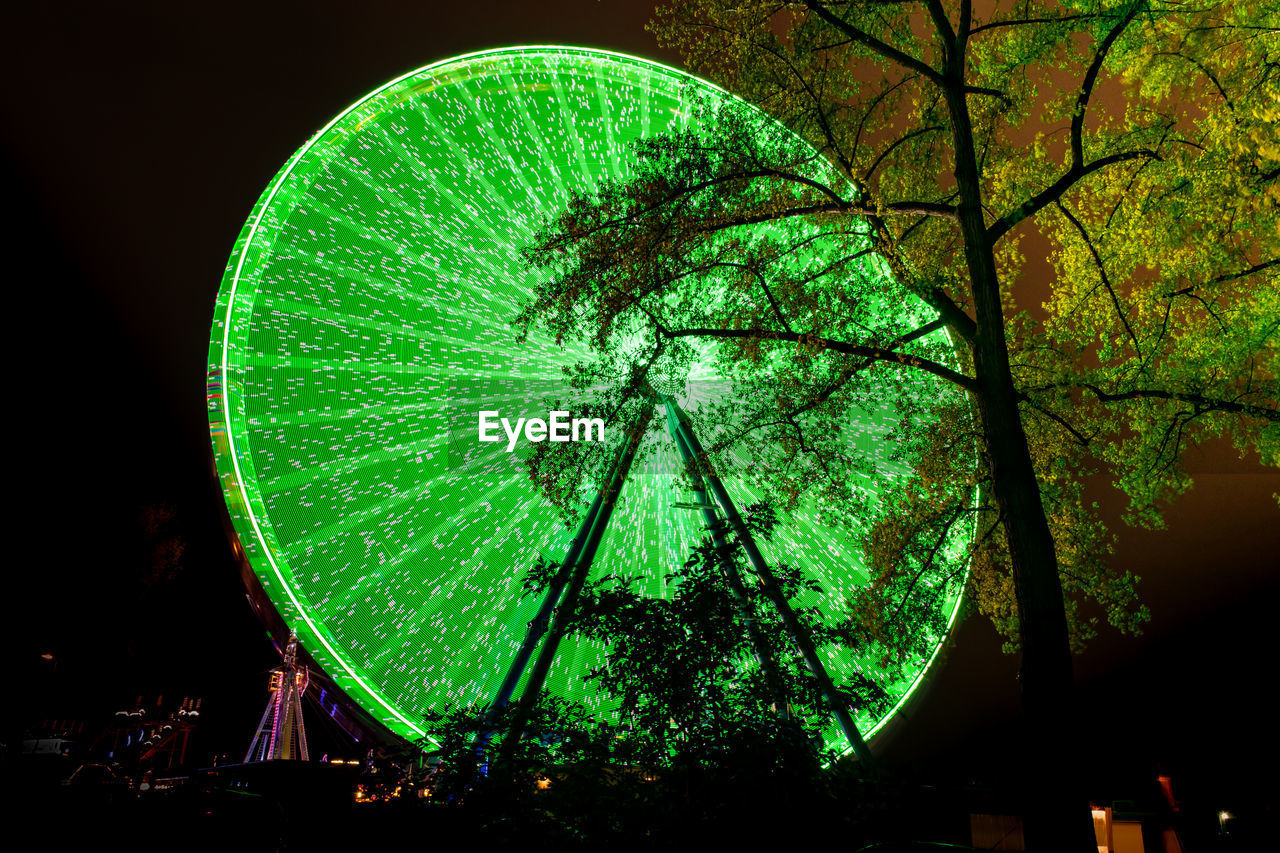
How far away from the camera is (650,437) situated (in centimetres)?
711

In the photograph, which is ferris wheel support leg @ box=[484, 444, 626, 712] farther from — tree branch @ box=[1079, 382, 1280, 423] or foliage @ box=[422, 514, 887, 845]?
tree branch @ box=[1079, 382, 1280, 423]

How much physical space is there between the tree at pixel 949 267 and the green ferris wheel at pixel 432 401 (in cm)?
54

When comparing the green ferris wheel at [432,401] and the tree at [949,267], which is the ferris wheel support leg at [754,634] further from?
the tree at [949,267]

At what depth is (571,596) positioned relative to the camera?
343 cm

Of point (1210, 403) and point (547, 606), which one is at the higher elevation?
point (1210, 403)

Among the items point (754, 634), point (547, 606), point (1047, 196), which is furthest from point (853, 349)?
point (754, 634)

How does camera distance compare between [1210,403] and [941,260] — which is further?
[941,260]

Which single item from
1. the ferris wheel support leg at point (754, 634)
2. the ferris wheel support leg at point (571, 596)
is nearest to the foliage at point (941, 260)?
the ferris wheel support leg at point (571, 596)

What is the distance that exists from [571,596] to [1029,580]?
9.10 feet

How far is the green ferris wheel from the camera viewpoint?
18.4 feet

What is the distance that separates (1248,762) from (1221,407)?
19.5 ft

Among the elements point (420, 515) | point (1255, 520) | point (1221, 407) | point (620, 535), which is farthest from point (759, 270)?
point (1255, 520)

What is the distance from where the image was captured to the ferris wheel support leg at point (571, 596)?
3127mm

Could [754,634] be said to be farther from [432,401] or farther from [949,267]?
[949,267]
